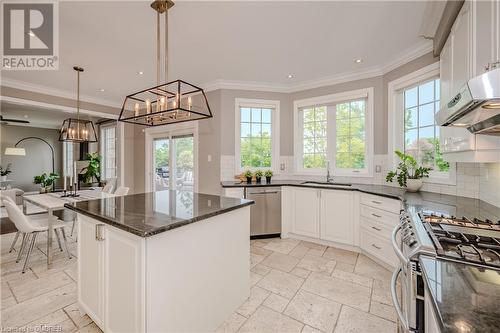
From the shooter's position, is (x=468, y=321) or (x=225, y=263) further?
(x=225, y=263)

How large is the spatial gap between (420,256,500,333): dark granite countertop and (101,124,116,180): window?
23.6 ft

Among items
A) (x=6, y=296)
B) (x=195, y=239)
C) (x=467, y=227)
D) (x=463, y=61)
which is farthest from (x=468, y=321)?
(x=6, y=296)

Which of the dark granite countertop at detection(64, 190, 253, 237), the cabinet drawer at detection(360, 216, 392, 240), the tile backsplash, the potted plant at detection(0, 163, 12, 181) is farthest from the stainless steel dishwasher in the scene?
the potted plant at detection(0, 163, 12, 181)

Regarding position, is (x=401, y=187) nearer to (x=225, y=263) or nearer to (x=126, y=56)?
(x=225, y=263)

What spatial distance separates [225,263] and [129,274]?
2.35 feet

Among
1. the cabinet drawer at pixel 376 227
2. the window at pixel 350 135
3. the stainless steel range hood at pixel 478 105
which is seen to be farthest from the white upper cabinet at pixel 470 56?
the window at pixel 350 135

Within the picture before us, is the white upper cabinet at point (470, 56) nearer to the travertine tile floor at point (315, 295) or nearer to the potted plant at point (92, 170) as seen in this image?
the travertine tile floor at point (315, 295)

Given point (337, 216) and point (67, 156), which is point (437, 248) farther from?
point (67, 156)

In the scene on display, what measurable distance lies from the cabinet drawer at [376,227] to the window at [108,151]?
6.37 m

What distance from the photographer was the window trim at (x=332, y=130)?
11.8 ft

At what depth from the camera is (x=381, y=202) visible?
2686mm

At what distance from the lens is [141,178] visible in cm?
569

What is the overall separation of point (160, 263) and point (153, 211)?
1.43ft

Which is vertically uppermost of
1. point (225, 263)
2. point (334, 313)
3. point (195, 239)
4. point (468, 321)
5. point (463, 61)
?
point (463, 61)
